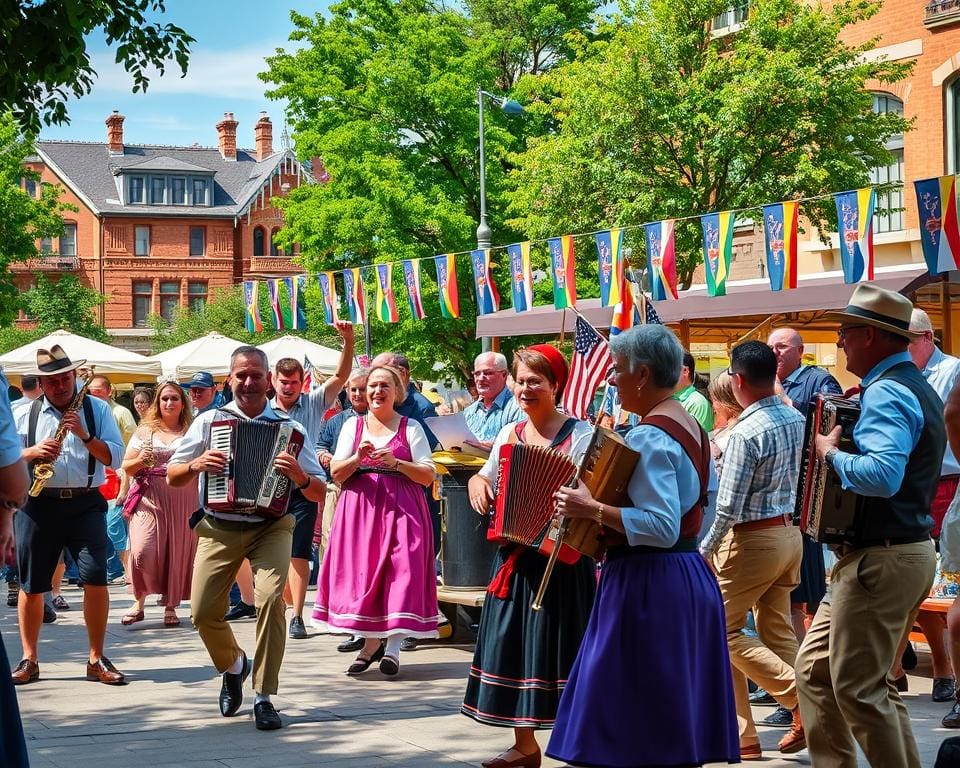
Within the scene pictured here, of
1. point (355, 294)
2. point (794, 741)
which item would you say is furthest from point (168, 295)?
point (794, 741)

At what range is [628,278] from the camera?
10773 millimetres

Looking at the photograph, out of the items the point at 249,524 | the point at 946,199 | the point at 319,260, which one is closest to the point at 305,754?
the point at 249,524

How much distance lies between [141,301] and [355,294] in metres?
50.5

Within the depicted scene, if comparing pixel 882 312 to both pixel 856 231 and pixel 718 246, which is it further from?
pixel 718 246

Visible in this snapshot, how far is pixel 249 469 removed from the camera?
7613 millimetres

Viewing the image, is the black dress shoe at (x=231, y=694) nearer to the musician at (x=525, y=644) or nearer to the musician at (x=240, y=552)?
the musician at (x=240, y=552)

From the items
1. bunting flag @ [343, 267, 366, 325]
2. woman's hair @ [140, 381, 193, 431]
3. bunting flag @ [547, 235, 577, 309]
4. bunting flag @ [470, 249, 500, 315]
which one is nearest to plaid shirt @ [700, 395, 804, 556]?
woman's hair @ [140, 381, 193, 431]

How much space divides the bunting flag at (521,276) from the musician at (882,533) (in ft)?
49.2

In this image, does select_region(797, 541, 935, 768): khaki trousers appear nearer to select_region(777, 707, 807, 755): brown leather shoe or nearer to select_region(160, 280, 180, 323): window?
select_region(777, 707, 807, 755): brown leather shoe

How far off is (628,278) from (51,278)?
64.0m

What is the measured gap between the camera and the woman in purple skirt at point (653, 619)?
15.7ft

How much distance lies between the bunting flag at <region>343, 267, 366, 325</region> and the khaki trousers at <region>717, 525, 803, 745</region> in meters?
17.9

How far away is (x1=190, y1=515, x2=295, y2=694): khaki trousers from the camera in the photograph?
7535mm

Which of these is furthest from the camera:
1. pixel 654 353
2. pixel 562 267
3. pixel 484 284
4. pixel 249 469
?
pixel 484 284
